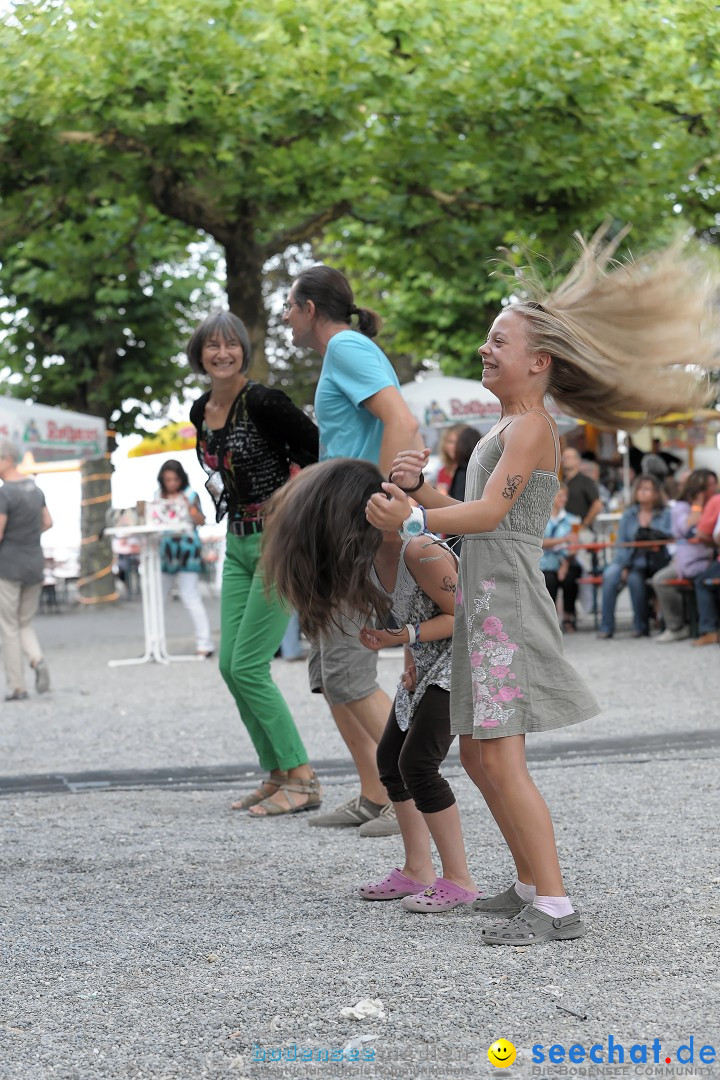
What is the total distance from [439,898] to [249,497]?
6.78ft

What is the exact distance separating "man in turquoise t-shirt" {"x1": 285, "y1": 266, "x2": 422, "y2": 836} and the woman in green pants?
0.35 m

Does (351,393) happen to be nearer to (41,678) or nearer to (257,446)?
(257,446)

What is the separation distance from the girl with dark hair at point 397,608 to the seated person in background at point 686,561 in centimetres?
863

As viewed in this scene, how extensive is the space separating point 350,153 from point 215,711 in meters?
6.02

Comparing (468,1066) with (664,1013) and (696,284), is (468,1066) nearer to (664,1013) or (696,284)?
(664,1013)

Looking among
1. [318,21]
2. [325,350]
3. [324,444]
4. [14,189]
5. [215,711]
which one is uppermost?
[318,21]

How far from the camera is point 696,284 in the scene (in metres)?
3.97

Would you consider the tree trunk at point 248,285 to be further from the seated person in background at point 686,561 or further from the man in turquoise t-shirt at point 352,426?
the man in turquoise t-shirt at point 352,426

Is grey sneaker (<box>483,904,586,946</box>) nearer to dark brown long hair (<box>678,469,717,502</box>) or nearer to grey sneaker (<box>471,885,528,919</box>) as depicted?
grey sneaker (<box>471,885,528,919</box>)

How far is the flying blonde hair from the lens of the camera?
12.7ft

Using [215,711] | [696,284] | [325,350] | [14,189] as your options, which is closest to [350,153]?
[14,189]

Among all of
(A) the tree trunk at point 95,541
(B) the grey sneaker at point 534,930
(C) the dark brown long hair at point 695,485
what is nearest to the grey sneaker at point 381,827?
(B) the grey sneaker at point 534,930

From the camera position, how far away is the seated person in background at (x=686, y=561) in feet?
41.1

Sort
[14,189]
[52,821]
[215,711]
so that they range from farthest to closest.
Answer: [14,189] → [215,711] → [52,821]
